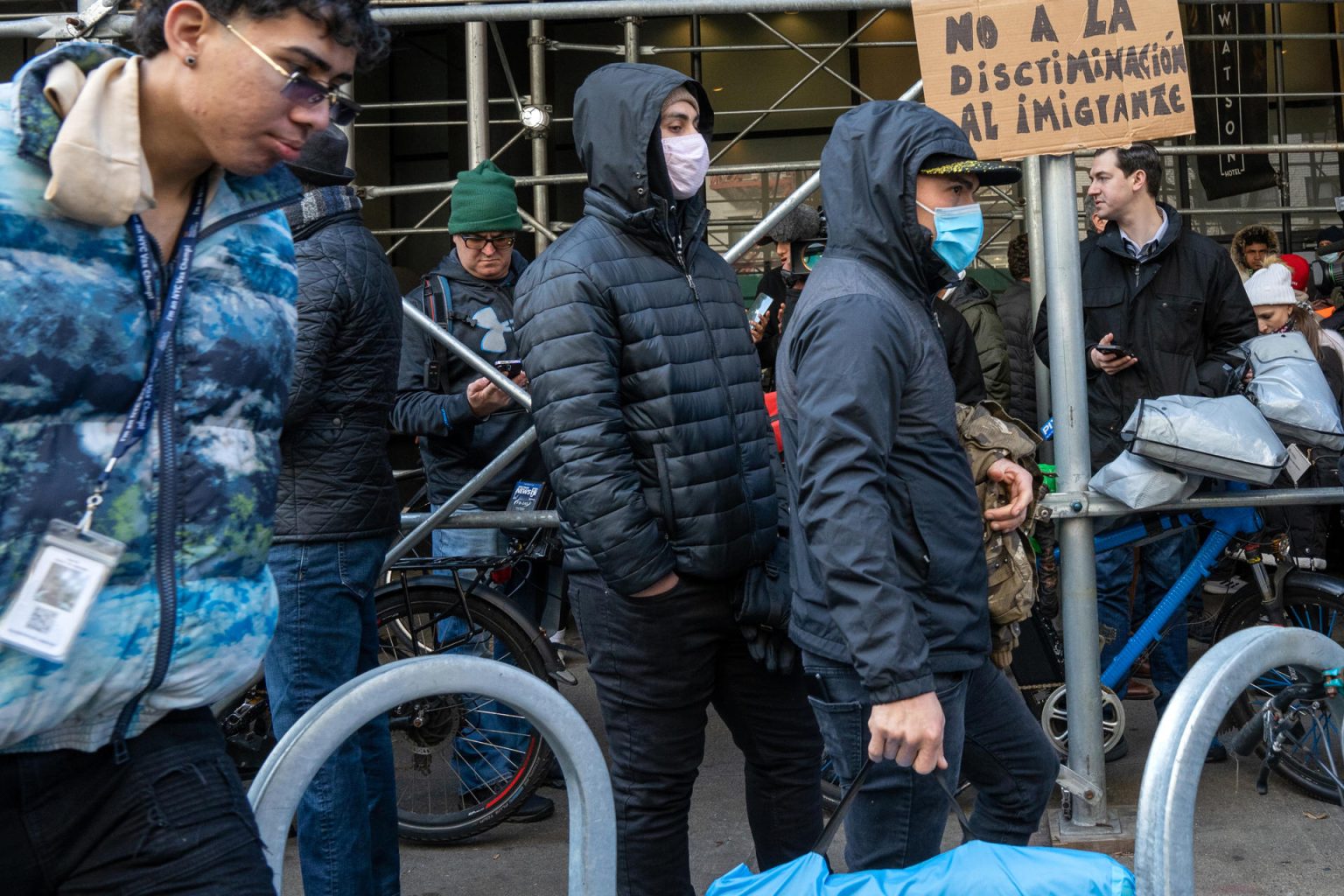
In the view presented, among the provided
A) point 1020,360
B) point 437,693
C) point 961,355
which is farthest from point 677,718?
point 1020,360

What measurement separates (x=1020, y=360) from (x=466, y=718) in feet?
10.7

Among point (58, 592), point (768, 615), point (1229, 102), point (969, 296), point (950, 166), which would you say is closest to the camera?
point (58, 592)

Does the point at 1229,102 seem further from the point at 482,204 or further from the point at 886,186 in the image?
the point at 886,186

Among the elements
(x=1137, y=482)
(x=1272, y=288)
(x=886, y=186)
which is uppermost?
(x=886, y=186)

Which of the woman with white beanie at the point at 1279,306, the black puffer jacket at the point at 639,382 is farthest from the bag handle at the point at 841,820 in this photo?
the woman with white beanie at the point at 1279,306

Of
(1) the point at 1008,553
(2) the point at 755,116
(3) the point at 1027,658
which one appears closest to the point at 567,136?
(2) the point at 755,116

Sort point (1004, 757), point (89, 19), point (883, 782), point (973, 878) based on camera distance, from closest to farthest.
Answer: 1. point (973, 878)
2. point (883, 782)
3. point (1004, 757)
4. point (89, 19)

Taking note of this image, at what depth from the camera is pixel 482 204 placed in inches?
185

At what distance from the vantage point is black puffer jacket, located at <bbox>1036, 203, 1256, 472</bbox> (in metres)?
4.68

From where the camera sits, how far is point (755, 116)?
10.4 m

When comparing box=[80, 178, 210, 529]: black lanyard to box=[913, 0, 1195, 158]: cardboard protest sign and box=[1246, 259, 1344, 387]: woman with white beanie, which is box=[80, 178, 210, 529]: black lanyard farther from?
box=[1246, 259, 1344, 387]: woman with white beanie

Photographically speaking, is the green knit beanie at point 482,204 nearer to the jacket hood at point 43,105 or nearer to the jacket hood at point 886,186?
the jacket hood at point 886,186

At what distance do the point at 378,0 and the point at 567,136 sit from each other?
4.71 m

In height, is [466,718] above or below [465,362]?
below
